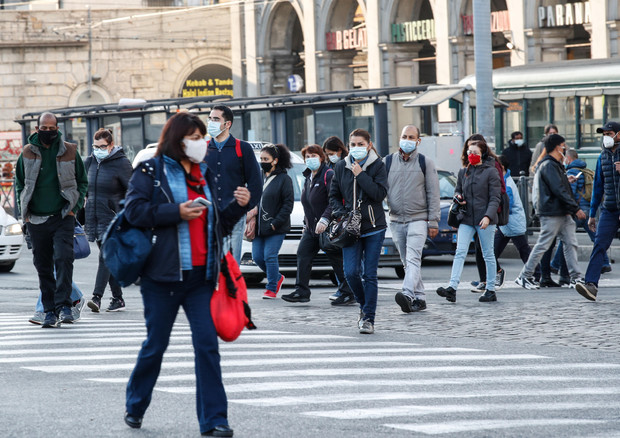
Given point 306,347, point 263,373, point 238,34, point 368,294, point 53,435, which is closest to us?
point 53,435

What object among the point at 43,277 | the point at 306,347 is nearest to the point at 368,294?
the point at 306,347

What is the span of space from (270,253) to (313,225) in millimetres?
599

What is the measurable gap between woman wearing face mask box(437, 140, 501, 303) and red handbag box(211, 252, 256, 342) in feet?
22.1

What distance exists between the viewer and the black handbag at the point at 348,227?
1027cm

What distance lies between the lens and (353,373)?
26.6 feet

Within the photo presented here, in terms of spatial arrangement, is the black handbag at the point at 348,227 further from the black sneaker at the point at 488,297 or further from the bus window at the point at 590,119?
the bus window at the point at 590,119

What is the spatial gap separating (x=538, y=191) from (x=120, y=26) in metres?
40.0

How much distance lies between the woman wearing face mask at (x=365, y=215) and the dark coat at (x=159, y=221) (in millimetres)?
4206

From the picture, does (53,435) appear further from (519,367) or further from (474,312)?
(474,312)

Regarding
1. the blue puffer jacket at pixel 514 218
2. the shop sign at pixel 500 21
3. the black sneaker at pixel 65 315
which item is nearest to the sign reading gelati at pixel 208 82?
the shop sign at pixel 500 21

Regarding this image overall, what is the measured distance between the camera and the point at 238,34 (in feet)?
164

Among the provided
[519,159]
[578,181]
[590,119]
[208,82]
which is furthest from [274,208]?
[208,82]

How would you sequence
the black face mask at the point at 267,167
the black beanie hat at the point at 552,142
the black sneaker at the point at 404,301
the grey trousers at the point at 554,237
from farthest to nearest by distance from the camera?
the grey trousers at the point at 554,237, the black beanie hat at the point at 552,142, the black face mask at the point at 267,167, the black sneaker at the point at 404,301

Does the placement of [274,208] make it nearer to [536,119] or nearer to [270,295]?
[270,295]
